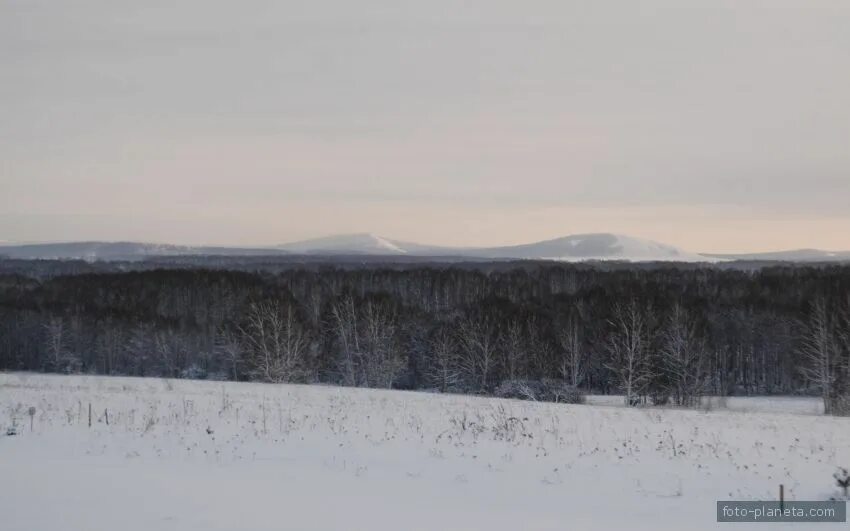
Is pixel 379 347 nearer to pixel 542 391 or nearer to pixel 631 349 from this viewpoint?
pixel 542 391

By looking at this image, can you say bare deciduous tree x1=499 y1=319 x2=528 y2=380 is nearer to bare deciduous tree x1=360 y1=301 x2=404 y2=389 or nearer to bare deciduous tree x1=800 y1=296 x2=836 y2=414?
bare deciduous tree x1=360 y1=301 x2=404 y2=389

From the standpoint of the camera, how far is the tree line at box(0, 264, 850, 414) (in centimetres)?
5088

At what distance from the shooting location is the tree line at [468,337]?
5088 cm

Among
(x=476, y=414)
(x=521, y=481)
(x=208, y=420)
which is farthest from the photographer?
(x=476, y=414)

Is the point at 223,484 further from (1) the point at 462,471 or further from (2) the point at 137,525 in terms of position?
(1) the point at 462,471

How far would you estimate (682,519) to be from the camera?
10.6 m

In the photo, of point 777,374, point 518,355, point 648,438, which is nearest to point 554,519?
point 648,438

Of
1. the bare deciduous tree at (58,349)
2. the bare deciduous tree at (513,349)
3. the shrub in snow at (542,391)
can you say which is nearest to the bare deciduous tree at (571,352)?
the bare deciduous tree at (513,349)

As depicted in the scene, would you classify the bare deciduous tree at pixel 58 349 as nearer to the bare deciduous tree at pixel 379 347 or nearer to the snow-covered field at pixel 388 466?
the bare deciduous tree at pixel 379 347

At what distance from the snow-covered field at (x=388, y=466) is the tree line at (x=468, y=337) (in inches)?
872

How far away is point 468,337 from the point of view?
57.4 metres

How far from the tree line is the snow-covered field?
22143 mm

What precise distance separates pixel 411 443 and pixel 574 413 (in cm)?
823

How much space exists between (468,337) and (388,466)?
43.6 metres
